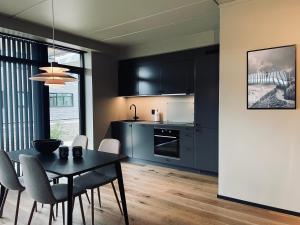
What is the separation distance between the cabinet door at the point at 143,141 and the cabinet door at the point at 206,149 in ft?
3.34

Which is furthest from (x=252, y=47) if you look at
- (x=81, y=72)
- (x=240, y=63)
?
(x=81, y=72)

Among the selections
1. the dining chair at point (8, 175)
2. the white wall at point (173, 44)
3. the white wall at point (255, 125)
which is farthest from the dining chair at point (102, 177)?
the white wall at point (173, 44)

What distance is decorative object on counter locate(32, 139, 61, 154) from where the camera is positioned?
2.63 metres

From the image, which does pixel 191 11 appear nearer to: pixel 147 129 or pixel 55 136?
pixel 147 129

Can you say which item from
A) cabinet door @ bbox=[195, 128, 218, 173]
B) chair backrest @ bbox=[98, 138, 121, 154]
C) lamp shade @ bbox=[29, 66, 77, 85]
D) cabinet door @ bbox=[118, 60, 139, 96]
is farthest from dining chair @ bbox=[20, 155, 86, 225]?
cabinet door @ bbox=[118, 60, 139, 96]

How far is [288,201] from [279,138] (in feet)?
2.40

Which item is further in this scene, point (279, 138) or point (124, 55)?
point (124, 55)

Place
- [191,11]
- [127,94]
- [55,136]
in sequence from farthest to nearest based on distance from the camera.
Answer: [127,94]
[55,136]
[191,11]

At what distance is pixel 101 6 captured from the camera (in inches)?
122

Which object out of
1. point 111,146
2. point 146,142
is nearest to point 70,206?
point 111,146

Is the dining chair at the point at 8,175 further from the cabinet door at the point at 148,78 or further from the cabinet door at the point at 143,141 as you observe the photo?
the cabinet door at the point at 148,78

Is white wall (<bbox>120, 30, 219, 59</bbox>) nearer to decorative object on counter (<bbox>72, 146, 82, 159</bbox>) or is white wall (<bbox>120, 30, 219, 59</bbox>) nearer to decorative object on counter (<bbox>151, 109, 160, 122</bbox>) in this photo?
decorative object on counter (<bbox>151, 109, 160, 122</bbox>)

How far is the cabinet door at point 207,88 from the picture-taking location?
394 centimetres

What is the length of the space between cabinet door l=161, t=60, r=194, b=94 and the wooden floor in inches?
68.4
